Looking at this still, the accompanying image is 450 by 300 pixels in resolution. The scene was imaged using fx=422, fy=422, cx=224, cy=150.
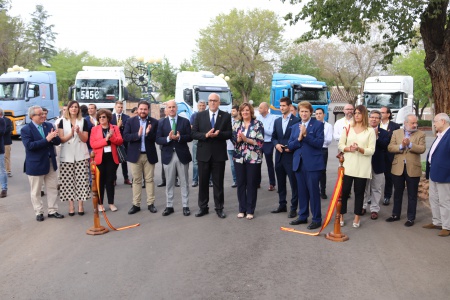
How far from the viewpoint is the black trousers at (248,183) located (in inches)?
285

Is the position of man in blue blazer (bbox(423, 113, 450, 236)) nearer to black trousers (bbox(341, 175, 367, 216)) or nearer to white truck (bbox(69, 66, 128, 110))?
black trousers (bbox(341, 175, 367, 216))

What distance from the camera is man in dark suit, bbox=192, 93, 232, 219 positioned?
7.25m

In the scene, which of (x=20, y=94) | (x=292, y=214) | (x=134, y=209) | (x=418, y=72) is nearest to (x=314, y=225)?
(x=292, y=214)

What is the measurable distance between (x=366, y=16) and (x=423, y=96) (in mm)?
36177

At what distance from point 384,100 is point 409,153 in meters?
19.8

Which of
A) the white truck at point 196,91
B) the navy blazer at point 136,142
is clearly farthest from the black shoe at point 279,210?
the white truck at point 196,91

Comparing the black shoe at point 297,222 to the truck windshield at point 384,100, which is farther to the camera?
the truck windshield at point 384,100

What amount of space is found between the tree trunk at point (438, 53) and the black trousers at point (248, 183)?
5.60 meters

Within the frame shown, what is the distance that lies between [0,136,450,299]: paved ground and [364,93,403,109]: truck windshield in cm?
1923

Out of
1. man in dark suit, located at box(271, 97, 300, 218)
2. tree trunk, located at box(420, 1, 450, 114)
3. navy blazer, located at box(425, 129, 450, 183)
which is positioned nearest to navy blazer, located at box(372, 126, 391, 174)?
navy blazer, located at box(425, 129, 450, 183)

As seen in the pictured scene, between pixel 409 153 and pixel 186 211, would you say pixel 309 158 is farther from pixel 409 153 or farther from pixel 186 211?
pixel 186 211

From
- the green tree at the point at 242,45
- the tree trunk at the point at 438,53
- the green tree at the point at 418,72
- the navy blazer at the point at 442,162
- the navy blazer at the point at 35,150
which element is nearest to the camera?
the navy blazer at the point at 442,162

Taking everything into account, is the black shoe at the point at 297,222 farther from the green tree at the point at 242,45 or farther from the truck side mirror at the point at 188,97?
Result: the green tree at the point at 242,45

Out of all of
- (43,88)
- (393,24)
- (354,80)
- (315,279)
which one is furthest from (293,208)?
(354,80)
